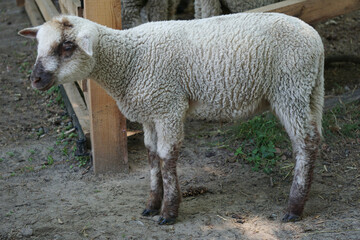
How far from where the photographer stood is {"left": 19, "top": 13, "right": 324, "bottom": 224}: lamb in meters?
3.50

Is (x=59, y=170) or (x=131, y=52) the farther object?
(x=59, y=170)

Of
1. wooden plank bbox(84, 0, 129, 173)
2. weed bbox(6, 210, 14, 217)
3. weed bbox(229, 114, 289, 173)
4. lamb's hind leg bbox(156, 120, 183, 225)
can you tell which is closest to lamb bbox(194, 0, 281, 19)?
weed bbox(229, 114, 289, 173)

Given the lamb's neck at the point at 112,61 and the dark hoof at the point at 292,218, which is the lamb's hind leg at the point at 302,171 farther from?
the lamb's neck at the point at 112,61

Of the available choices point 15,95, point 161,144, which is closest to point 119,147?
point 161,144

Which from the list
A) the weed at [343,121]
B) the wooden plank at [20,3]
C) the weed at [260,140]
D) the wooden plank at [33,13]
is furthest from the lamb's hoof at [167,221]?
the wooden plank at [20,3]

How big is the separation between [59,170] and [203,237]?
1890 mm

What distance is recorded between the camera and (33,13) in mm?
8383

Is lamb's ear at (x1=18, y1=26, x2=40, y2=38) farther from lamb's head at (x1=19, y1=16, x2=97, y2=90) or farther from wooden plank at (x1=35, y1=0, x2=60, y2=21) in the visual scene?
wooden plank at (x1=35, y1=0, x2=60, y2=21)

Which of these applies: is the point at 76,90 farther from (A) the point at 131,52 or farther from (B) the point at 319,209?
(B) the point at 319,209

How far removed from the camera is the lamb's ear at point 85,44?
3.17 metres

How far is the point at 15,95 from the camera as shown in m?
6.33

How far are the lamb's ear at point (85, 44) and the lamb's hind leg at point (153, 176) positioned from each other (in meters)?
0.89

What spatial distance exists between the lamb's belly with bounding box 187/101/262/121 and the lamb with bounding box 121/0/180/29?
2.14m

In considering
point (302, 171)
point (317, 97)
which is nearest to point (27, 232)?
point (302, 171)
